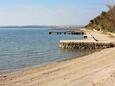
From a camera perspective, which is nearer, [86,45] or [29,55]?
[29,55]

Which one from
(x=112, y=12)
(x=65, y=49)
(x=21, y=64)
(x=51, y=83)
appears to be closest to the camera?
(x=51, y=83)

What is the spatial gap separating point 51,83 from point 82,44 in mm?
34083

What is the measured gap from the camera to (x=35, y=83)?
15711 mm

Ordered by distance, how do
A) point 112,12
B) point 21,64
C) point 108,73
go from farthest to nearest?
point 112,12 → point 21,64 → point 108,73

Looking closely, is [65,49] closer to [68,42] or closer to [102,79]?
[68,42]

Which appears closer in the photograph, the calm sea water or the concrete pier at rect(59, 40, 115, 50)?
the calm sea water

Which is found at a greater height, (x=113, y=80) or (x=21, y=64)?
(x=113, y=80)

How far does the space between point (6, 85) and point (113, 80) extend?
4.89 m

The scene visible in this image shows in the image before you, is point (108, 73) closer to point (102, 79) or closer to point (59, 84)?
point (102, 79)

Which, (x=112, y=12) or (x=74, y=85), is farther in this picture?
(x=112, y=12)

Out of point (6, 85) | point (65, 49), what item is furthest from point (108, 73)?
point (65, 49)

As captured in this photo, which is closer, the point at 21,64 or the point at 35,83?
the point at 35,83

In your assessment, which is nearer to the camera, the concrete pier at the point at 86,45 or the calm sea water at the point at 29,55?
the calm sea water at the point at 29,55

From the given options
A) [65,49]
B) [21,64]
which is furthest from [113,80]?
[65,49]
